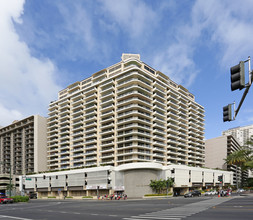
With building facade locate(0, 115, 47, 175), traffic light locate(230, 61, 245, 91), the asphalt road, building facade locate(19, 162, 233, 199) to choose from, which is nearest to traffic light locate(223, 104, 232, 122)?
traffic light locate(230, 61, 245, 91)

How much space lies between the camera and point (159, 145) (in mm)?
79562

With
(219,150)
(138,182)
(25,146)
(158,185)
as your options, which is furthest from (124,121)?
(219,150)

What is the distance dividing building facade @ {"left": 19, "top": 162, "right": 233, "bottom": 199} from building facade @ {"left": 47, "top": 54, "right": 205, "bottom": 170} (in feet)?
14.3

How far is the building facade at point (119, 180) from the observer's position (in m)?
67.8

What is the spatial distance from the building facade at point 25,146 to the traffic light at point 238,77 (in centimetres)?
11316

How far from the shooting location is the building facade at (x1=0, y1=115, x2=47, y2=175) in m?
Result: 112

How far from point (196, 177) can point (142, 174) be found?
92.8 feet

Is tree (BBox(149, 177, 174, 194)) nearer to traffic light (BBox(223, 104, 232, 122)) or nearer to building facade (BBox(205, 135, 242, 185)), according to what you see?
traffic light (BBox(223, 104, 232, 122))

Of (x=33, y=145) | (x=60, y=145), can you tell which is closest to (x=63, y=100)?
(x=60, y=145)

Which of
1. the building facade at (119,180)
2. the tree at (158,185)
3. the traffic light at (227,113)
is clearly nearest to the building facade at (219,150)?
the building facade at (119,180)

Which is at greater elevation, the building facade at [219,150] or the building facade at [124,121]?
the building facade at [124,121]

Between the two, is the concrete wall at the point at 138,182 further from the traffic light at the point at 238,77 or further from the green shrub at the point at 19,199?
the traffic light at the point at 238,77

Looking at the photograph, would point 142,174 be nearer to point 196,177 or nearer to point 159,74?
point 196,177

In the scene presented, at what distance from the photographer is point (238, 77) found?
27.9 feet
